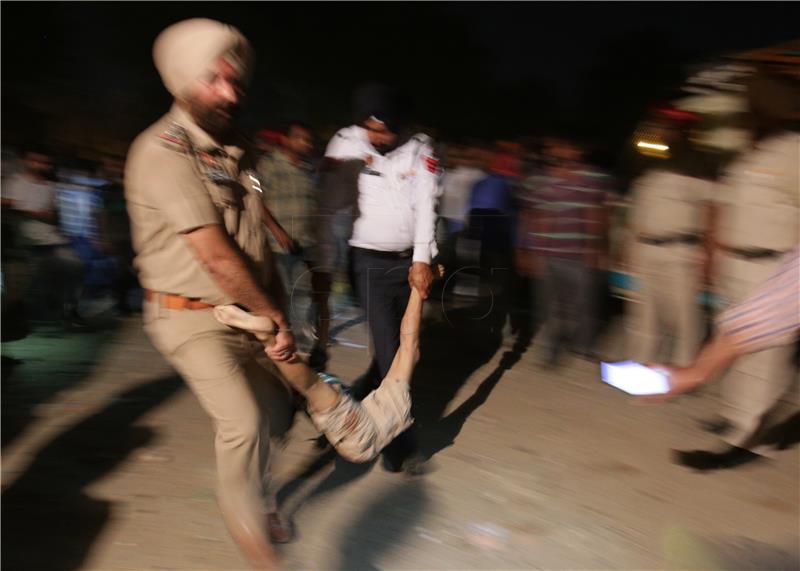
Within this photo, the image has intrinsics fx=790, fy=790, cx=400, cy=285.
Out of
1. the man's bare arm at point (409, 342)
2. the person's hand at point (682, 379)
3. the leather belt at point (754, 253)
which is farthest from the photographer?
the leather belt at point (754, 253)

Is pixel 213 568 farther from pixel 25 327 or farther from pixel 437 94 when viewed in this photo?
pixel 437 94

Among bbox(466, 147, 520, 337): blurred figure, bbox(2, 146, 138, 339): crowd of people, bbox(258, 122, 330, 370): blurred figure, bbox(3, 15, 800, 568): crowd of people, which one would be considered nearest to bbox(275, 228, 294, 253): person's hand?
bbox(3, 15, 800, 568): crowd of people

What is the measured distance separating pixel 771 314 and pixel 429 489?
2.24 metres

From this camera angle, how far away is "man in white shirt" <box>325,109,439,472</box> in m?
3.79

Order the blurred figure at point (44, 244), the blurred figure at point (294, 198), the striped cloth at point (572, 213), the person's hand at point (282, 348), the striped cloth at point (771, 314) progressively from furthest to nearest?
the blurred figure at point (44, 244) < the blurred figure at point (294, 198) < the striped cloth at point (572, 213) < the person's hand at point (282, 348) < the striped cloth at point (771, 314)

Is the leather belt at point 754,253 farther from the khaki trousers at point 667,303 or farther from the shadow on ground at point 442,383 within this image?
the shadow on ground at point 442,383

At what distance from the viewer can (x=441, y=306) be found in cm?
A: 804

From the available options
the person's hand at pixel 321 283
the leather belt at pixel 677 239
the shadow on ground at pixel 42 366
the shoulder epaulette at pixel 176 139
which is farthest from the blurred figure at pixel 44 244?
the leather belt at pixel 677 239

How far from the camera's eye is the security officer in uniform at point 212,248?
254 cm

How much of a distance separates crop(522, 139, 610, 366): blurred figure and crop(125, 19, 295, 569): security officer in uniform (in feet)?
11.4

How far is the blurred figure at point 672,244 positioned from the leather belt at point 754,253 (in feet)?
2.83

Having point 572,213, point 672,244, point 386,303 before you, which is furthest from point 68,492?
point 572,213

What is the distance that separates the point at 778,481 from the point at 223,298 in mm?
3121

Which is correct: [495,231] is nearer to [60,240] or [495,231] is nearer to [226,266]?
[60,240]
